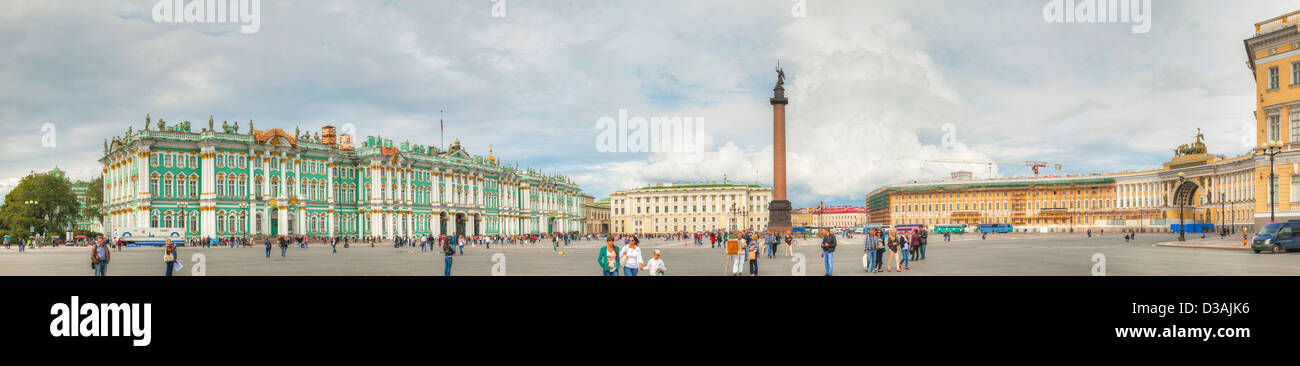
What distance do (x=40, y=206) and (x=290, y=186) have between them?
25.6 m

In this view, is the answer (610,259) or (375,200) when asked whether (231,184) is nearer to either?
(375,200)

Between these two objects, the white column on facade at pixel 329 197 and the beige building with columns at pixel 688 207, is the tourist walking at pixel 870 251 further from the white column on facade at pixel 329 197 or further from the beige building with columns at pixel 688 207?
the beige building with columns at pixel 688 207

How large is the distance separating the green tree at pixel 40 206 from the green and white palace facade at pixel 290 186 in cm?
498

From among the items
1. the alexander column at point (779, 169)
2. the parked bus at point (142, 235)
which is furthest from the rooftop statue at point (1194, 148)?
the parked bus at point (142, 235)

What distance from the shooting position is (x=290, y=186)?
77.6m

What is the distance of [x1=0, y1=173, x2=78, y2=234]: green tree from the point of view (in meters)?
77.0

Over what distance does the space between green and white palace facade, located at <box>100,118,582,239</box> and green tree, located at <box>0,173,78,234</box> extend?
4.98m

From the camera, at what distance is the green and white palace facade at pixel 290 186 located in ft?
227

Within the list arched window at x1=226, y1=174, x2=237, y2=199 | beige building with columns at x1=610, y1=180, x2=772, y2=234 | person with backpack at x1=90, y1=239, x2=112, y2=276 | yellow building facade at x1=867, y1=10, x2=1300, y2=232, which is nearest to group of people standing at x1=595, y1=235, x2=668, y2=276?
person with backpack at x1=90, y1=239, x2=112, y2=276

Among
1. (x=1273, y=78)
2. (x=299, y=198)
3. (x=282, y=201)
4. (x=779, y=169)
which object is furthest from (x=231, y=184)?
(x=1273, y=78)
